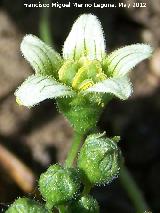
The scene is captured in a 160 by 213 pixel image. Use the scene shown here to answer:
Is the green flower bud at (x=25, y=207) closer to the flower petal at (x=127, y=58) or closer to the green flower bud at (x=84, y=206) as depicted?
the green flower bud at (x=84, y=206)

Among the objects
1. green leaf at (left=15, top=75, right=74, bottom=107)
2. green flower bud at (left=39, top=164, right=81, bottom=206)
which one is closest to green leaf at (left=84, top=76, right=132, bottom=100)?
green leaf at (left=15, top=75, right=74, bottom=107)

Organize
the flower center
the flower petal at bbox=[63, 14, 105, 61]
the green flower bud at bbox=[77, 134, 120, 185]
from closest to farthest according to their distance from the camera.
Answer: the green flower bud at bbox=[77, 134, 120, 185]
the flower center
the flower petal at bbox=[63, 14, 105, 61]

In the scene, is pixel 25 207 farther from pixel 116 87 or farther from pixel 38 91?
pixel 116 87

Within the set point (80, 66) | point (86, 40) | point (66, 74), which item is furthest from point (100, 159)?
point (86, 40)

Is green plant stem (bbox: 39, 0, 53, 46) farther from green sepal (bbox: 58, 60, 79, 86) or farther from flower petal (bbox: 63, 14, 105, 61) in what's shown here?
green sepal (bbox: 58, 60, 79, 86)

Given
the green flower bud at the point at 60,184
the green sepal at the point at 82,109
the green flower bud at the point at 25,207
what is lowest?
the green flower bud at the point at 25,207

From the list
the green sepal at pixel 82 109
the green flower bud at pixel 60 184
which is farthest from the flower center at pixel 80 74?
the green flower bud at pixel 60 184
